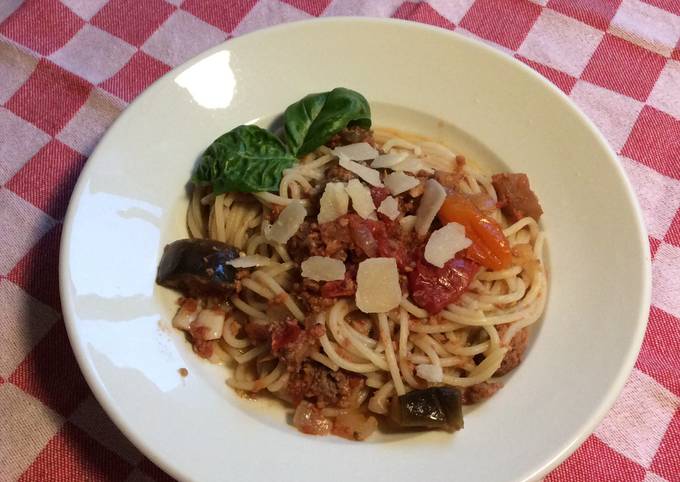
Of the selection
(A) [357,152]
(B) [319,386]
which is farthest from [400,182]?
(B) [319,386]

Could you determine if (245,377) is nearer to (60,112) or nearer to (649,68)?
(60,112)

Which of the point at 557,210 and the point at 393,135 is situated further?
the point at 393,135

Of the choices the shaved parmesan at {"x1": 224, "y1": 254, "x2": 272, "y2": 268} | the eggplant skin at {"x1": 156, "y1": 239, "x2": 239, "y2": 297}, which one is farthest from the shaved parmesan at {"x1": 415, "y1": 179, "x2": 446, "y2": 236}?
the eggplant skin at {"x1": 156, "y1": 239, "x2": 239, "y2": 297}

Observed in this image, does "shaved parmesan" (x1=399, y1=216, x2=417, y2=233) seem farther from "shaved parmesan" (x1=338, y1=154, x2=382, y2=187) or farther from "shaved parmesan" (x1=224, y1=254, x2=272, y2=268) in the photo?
"shaved parmesan" (x1=224, y1=254, x2=272, y2=268)

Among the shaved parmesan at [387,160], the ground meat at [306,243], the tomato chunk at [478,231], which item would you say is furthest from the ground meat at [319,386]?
the shaved parmesan at [387,160]

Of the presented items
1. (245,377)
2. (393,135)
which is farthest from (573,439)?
(393,135)

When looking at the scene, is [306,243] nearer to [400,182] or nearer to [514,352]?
[400,182]

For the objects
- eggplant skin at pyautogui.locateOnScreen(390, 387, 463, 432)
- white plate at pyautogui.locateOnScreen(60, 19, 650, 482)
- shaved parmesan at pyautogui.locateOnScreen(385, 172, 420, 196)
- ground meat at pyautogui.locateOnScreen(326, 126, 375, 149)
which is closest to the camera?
white plate at pyautogui.locateOnScreen(60, 19, 650, 482)
